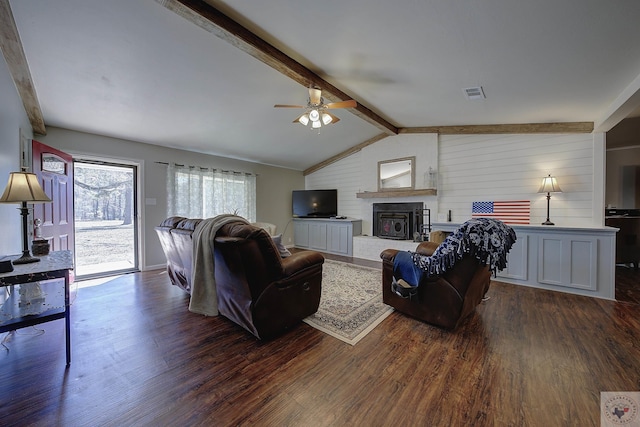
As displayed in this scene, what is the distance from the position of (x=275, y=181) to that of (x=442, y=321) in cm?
527

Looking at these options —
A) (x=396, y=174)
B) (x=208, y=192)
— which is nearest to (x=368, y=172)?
(x=396, y=174)

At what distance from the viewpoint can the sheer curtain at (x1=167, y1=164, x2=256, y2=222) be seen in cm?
473

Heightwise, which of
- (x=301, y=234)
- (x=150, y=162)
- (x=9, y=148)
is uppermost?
(x=150, y=162)

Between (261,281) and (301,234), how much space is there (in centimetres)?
482

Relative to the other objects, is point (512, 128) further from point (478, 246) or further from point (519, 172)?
point (478, 246)

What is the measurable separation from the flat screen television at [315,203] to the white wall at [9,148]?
4.90m

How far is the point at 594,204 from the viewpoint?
11.5 ft

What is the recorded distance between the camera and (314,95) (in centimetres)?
300

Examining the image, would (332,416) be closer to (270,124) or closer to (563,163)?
(270,124)

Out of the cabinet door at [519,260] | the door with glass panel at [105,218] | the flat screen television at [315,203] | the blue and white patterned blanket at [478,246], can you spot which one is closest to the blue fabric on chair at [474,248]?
the blue and white patterned blanket at [478,246]

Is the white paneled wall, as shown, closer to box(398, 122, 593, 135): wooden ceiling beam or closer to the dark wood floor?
box(398, 122, 593, 135): wooden ceiling beam

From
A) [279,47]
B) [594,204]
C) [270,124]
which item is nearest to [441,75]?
[279,47]

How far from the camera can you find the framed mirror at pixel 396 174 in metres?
5.13

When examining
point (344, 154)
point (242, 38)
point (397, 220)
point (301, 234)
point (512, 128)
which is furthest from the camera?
point (301, 234)
